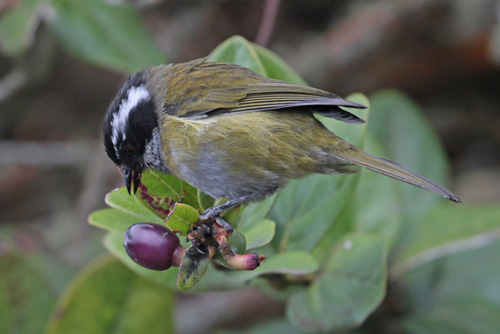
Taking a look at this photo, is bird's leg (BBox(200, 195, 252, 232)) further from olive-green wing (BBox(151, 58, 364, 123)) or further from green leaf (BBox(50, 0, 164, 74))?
green leaf (BBox(50, 0, 164, 74))

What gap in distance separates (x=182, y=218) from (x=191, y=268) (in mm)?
180

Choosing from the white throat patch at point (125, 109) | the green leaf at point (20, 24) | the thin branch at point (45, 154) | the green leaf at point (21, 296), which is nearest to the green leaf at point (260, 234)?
the white throat patch at point (125, 109)

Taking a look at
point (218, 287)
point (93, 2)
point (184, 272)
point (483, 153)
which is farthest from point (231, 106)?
point (483, 153)

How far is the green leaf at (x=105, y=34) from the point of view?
365 centimetres

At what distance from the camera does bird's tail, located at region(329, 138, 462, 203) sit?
8.50 feet

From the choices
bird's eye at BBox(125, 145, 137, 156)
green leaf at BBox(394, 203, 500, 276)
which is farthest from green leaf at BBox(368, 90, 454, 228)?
bird's eye at BBox(125, 145, 137, 156)

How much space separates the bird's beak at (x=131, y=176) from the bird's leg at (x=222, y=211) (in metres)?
0.37

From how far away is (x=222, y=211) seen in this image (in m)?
2.28

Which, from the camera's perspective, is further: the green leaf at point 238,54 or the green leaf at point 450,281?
the green leaf at point 450,281

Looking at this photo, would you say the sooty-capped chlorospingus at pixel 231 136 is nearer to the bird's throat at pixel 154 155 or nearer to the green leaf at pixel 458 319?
the bird's throat at pixel 154 155

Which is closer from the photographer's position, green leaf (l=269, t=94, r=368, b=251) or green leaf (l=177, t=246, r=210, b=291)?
green leaf (l=177, t=246, r=210, b=291)

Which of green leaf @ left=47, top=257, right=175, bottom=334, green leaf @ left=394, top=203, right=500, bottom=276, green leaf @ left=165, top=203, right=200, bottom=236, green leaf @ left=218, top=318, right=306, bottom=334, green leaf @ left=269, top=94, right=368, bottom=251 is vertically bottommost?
green leaf @ left=218, top=318, right=306, bottom=334

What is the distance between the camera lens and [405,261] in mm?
3350

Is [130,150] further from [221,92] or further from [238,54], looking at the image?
[238,54]
